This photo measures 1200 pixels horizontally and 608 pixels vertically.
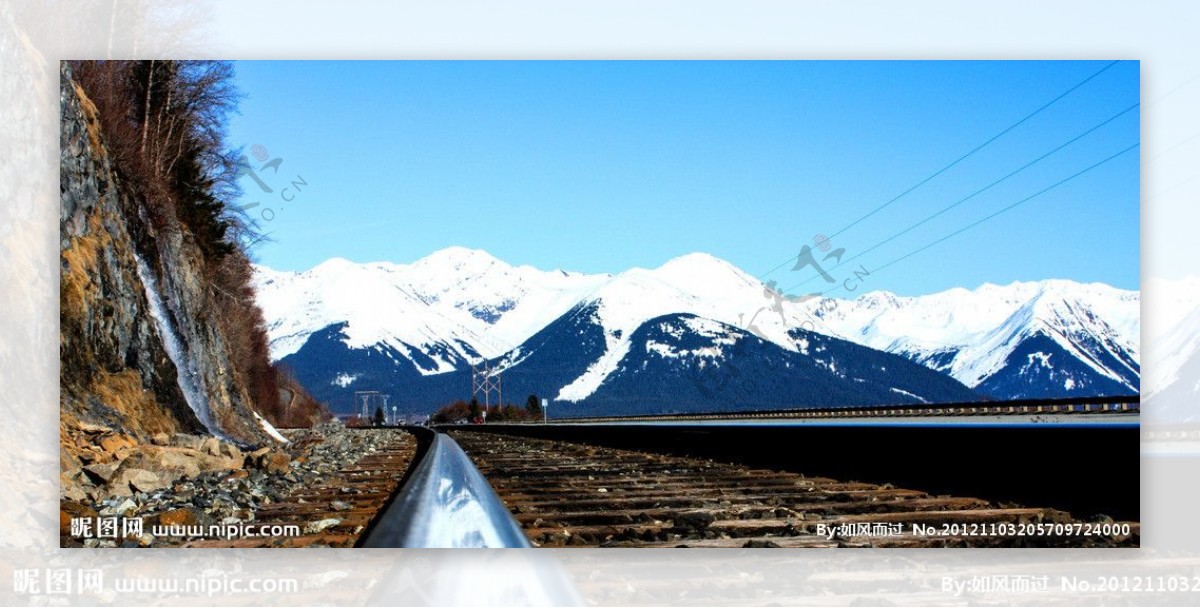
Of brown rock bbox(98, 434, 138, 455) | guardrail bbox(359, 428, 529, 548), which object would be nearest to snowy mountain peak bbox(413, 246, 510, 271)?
guardrail bbox(359, 428, 529, 548)

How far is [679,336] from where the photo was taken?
11656 mm

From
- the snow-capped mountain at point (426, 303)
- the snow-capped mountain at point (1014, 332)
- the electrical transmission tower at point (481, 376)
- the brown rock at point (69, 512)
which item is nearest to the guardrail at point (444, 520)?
the snow-capped mountain at point (426, 303)

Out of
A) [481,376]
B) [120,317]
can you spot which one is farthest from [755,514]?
[120,317]

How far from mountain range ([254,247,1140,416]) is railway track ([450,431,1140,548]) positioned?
1368mm

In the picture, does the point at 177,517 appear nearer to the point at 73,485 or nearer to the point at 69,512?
the point at 69,512

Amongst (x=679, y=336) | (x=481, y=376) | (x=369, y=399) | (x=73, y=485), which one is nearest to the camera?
(x=73, y=485)

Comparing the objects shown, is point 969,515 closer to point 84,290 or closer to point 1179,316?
point 1179,316

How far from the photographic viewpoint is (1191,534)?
6633 mm

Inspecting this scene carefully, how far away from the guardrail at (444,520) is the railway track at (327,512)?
0.61ft

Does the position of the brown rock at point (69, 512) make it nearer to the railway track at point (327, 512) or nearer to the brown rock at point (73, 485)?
the brown rock at point (73, 485)

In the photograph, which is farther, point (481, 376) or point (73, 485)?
point (481, 376)

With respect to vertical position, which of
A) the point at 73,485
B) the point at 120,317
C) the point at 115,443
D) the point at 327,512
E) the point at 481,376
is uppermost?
the point at 120,317

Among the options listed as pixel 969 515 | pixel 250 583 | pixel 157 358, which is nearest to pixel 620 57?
pixel 969 515

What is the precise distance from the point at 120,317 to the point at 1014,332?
829 centimetres
